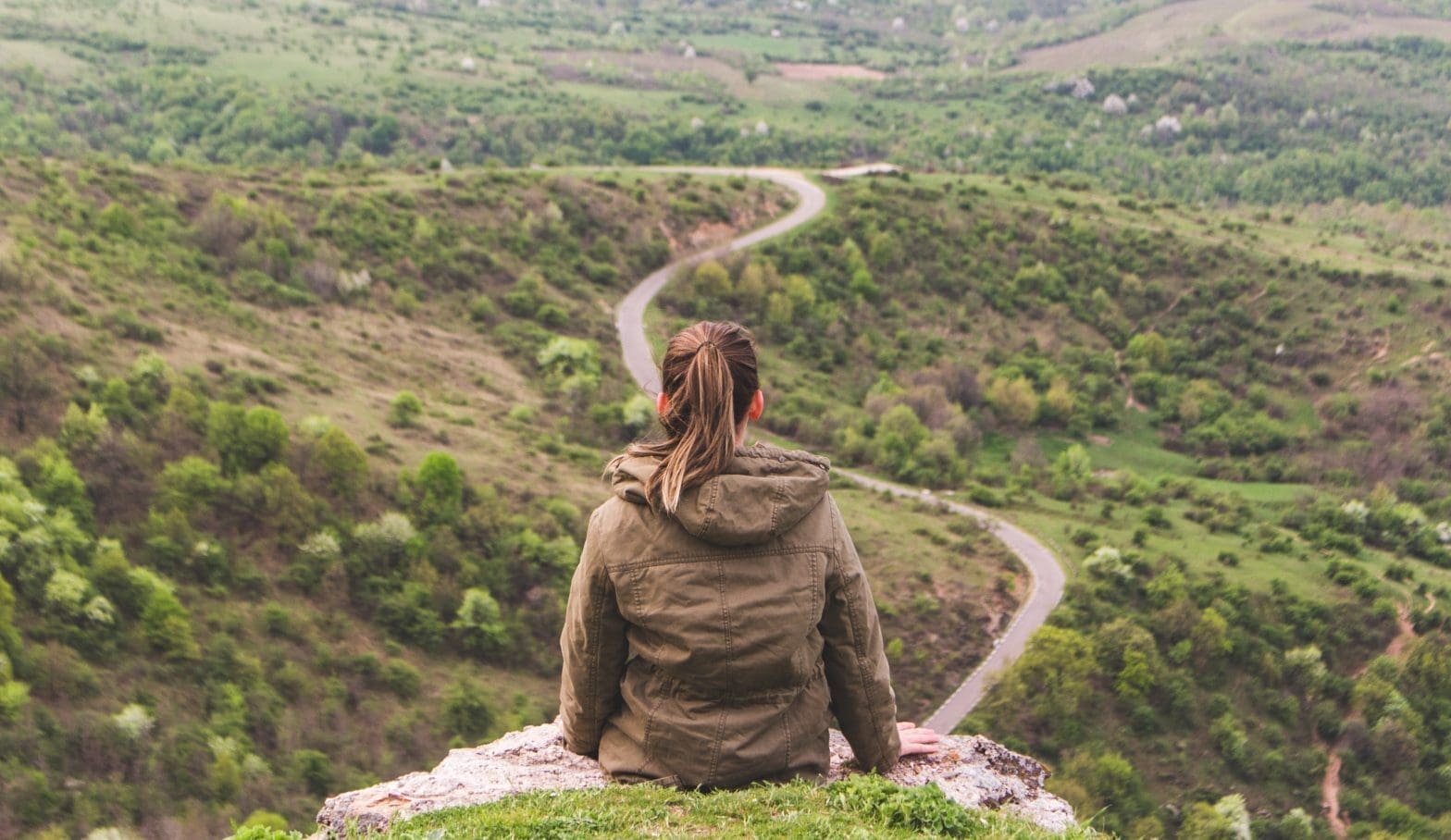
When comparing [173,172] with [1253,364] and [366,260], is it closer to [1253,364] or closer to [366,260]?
[366,260]

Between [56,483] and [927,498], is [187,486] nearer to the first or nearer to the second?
[56,483]

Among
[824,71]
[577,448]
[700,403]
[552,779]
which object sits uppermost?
[824,71]

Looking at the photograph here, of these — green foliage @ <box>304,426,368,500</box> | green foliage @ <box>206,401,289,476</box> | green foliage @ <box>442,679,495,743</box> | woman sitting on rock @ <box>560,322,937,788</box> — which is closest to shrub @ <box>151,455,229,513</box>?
green foliage @ <box>206,401,289,476</box>

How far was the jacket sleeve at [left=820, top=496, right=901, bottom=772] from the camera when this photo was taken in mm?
6570

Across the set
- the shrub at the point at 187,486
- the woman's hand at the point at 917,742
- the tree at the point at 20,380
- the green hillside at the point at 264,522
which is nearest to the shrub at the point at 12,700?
the green hillside at the point at 264,522

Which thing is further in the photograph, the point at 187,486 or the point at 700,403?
the point at 187,486

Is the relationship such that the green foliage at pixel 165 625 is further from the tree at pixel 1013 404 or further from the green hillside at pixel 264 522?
the tree at pixel 1013 404

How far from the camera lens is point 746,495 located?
19.9ft

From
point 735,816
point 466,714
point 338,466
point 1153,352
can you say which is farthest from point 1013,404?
point 735,816

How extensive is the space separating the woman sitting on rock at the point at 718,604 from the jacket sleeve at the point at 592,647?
Answer: 0.01m

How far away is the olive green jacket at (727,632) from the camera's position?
6.23 metres

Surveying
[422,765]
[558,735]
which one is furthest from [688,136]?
[558,735]

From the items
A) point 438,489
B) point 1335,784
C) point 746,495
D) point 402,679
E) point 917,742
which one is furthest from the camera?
point 438,489

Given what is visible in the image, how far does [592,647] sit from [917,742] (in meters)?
2.83
